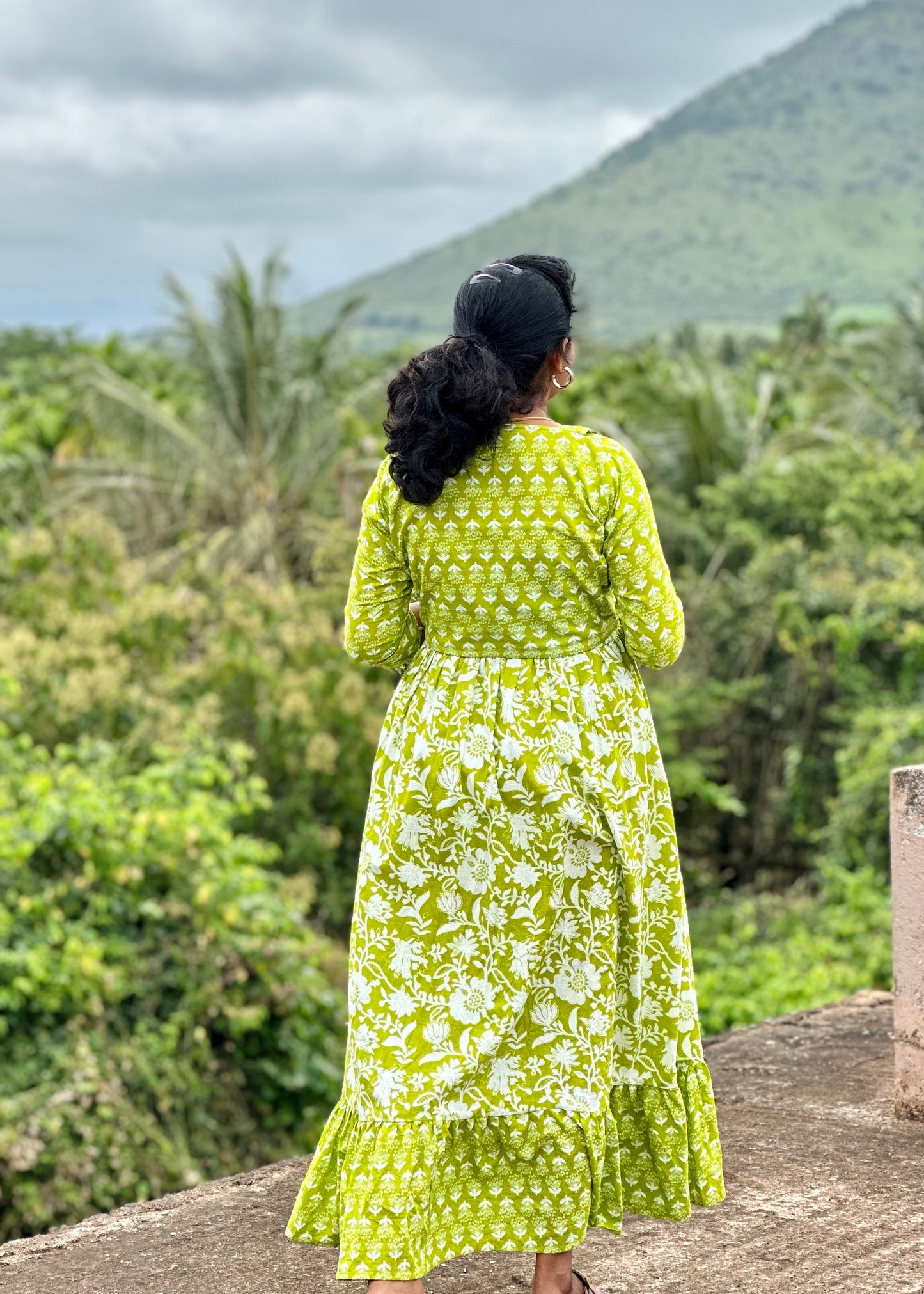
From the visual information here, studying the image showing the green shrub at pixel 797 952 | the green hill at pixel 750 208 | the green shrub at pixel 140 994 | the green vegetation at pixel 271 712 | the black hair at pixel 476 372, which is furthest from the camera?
the green hill at pixel 750 208

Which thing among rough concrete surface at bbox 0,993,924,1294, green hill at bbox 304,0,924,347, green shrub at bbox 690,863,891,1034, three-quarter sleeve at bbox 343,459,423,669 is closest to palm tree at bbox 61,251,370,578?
green shrub at bbox 690,863,891,1034

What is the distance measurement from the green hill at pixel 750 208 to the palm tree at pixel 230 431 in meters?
110

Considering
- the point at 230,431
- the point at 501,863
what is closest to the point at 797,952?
the point at 501,863

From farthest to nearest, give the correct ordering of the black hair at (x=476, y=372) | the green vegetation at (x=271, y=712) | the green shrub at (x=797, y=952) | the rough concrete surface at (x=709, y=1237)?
the green shrub at (x=797, y=952) → the green vegetation at (x=271, y=712) → the rough concrete surface at (x=709, y=1237) → the black hair at (x=476, y=372)

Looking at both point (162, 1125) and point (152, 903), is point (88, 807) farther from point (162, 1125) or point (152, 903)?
point (162, 1125)

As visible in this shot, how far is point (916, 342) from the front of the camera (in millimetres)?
15883

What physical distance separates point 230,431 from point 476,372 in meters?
13.4

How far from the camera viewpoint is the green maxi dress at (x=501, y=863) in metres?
2.38

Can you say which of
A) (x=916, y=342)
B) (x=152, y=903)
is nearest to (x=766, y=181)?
(x=916, y=342)

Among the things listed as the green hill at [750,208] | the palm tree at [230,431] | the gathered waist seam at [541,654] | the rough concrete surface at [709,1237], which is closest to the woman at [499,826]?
the gathered waist seam at [541,654]

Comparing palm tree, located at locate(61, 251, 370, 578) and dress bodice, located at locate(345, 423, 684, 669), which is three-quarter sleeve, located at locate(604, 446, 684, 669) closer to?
dress bodice, located at locate(345, 423, 684, 669)

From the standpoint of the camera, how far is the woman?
2.37m

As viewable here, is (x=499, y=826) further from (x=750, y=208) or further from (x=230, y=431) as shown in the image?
(x=750, y=208)

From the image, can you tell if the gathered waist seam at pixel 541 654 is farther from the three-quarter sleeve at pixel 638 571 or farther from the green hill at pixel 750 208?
the green hill at pixel 750 208
